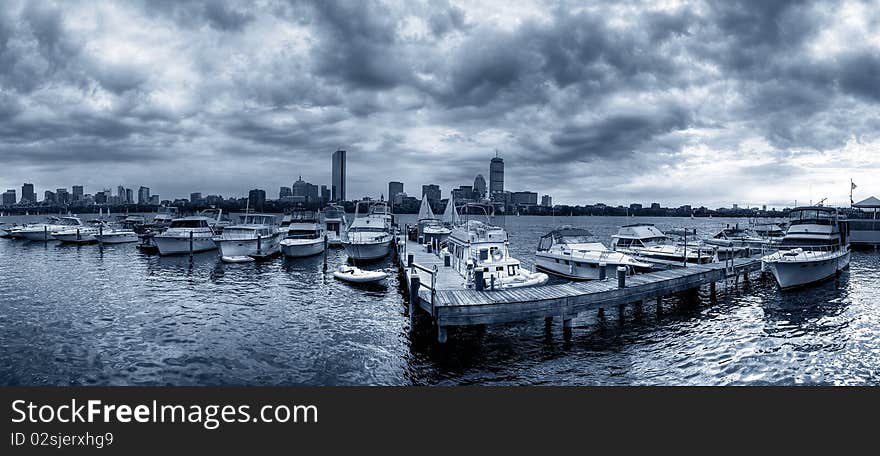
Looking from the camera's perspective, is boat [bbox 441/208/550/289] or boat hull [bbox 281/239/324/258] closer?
boat [bbox 441/208/550/289]

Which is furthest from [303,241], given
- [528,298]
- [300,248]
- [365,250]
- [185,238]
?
[528,298]

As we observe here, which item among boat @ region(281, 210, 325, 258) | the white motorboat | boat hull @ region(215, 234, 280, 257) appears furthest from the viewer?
the white motorboat

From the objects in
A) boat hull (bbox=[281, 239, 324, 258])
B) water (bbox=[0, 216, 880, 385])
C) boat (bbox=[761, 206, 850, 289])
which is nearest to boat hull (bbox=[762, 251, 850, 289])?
boat (bbox=[761, 206, 850, 289])

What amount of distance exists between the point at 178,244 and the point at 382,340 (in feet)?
133

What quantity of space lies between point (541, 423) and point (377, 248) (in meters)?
37.6

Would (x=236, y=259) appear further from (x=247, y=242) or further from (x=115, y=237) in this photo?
(x=115, y=237)

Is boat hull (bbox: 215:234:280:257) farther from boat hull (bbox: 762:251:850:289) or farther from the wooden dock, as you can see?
boat hull (bbox: 762:251:850:289)

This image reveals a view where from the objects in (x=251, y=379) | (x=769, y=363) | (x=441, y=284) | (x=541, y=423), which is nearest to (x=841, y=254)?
(x=769, y=363)

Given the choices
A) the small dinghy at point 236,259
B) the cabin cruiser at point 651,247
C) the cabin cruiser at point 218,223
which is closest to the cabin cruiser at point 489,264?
the cabin cruiser at point 651,247

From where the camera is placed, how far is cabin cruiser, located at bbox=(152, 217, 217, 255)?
159ft

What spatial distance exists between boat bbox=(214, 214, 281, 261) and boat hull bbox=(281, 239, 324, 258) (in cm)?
241

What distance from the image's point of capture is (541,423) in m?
10.2

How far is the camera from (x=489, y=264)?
24875 millimetres

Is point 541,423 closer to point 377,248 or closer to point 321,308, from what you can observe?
point 321,308
